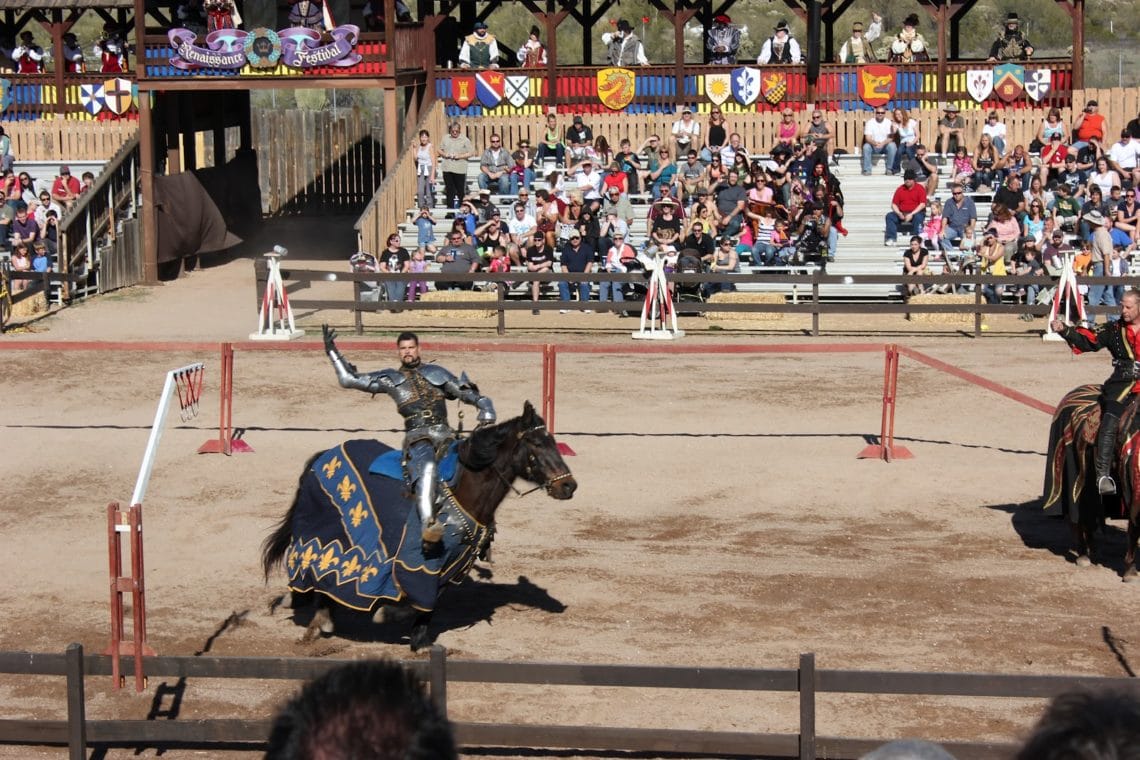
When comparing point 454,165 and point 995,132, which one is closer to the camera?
point 454,165

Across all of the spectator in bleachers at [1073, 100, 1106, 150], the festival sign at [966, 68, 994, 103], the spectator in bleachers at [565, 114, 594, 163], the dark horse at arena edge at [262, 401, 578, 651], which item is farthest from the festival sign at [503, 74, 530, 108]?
the dark horse at arena edge at [262, 401, 578, 651]

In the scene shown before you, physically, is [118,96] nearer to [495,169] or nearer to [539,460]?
[495,169]

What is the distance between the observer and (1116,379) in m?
12.6

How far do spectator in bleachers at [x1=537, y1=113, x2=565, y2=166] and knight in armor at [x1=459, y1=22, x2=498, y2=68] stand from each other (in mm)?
2123

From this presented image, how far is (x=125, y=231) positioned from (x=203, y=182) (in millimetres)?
4407

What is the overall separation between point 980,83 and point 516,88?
8798 mm

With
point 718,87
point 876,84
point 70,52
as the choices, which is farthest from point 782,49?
point 70,52

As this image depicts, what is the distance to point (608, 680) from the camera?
7664 millimetres

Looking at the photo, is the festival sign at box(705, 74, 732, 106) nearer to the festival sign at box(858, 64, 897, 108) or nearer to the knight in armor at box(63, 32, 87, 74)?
Result: the festival sign at box(858, 64, 897, 108)

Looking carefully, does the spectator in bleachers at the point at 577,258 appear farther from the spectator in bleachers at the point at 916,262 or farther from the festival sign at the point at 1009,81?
the festival sign at the point at 1009,81

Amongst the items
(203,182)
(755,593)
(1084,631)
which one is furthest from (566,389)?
(203,182)

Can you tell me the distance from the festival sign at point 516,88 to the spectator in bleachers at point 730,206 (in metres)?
5.99

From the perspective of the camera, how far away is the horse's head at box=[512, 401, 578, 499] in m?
10.3

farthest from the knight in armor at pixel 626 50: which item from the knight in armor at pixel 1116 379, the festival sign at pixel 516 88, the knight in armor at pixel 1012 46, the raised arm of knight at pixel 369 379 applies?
the raised arm of knight at pixel 369 379
